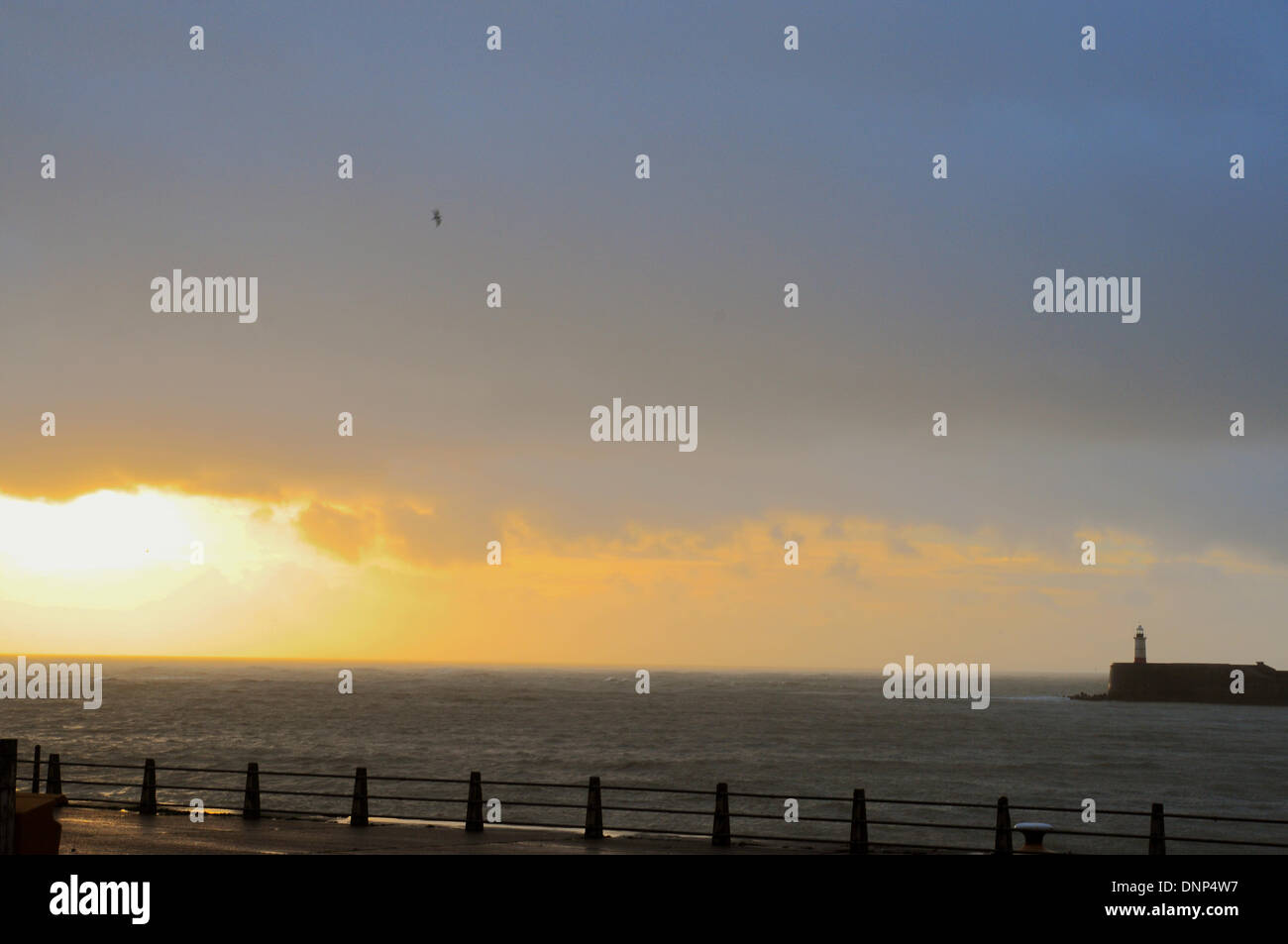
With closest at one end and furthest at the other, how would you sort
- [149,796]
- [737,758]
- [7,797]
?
[7,797]
[149,796]
[737,758]

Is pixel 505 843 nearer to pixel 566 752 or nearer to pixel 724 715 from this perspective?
pixel 566 752

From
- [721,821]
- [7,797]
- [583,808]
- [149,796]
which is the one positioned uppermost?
[7,797]

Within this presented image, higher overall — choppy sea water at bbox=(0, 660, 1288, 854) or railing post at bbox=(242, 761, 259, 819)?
railing post at bbox=(242, 761, 259, 819)

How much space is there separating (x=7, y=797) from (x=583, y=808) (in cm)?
2376

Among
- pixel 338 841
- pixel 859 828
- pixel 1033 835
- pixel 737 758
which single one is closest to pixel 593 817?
pixel 338 841

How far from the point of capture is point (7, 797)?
11289 millimetres

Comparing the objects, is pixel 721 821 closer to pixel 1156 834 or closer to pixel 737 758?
pixel 1156 834

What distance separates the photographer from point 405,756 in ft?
332

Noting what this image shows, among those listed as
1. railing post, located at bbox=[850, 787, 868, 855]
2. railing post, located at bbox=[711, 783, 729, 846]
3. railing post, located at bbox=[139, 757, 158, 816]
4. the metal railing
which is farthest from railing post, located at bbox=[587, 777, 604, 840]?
railing post, located at bbox=[139, 757, 158, 816]

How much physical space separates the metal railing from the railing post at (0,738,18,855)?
12047 millimetres

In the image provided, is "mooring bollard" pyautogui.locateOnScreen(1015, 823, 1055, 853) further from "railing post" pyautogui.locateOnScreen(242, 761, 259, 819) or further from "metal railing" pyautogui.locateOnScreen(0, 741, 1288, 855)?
"railing post" pyautogui.locateOnScreen(242, 761, 259, 819)

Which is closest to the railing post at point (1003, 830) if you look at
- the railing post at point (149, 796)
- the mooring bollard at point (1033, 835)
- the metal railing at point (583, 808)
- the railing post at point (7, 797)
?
the metal railing at point (583, 808)

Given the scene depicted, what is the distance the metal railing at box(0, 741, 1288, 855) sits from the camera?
24.7 meters
